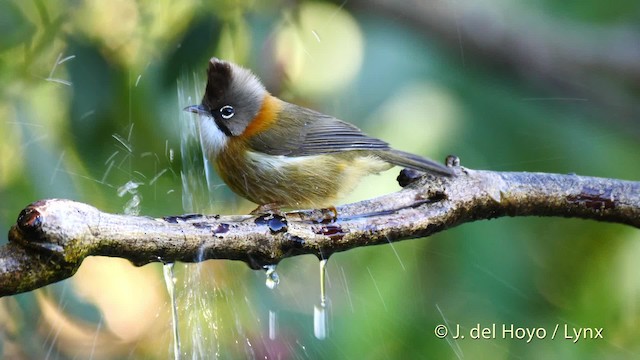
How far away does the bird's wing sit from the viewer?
355 centimetres

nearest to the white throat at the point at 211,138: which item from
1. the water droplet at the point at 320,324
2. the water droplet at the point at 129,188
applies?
the water droplet at the point at 129,188

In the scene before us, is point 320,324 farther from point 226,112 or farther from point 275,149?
point 226,112

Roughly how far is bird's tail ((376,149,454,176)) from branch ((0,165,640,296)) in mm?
32

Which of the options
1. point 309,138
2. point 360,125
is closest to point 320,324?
point 309,138

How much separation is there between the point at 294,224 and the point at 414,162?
0.79 metres

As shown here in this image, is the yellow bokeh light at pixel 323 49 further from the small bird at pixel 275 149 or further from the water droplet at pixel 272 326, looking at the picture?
the water droplet at pixel 272 326

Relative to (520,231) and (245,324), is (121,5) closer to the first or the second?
(245,324)

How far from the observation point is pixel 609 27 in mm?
3943

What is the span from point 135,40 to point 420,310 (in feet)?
5.00

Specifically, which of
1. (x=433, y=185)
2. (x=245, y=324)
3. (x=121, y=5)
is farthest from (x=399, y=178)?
(x=121, y=5)

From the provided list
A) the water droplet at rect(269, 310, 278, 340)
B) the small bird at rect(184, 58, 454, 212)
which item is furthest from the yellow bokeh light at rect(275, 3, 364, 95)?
the water droplet at rect(269, 310, 278, 340)

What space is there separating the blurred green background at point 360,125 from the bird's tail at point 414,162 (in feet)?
1.01

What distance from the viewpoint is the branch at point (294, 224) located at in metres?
2.11

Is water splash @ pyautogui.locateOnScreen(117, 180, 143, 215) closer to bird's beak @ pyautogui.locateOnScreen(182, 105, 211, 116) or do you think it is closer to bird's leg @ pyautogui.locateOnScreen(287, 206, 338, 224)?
bird's beak @ pyautogui.locateOnScreen(182, 105, 211, 116)
